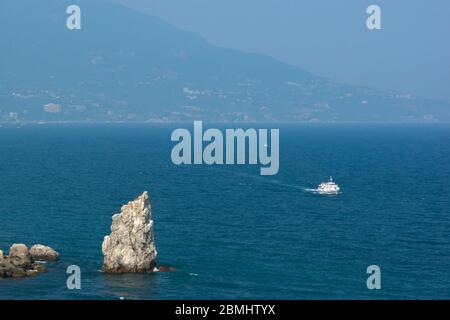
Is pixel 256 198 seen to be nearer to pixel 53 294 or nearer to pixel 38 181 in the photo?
pixel 38 181

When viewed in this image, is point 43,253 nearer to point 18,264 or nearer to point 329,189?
point 18,264

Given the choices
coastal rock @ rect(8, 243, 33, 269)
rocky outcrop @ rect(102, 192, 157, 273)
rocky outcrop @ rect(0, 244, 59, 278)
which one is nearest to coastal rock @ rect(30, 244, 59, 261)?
rocky outcrop @ rect(0, 244, 59, 278)

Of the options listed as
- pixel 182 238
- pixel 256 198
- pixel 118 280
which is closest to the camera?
pixel 118 280

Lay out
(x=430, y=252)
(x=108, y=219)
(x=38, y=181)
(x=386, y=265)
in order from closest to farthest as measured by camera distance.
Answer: (x=386, y=265) < (x=430, y=252) < (x=108, y=219) < (x=38, y=181)

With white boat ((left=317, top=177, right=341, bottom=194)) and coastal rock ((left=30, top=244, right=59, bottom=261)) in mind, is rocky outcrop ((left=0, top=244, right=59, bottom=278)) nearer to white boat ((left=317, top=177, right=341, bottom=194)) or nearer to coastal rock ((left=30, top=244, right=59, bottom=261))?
coastal rock ((left=30, top=244, right=59, bottom=261))

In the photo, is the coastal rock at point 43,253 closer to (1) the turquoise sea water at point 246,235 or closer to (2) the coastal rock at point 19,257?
(1) the turquoise sea water at point 246,235

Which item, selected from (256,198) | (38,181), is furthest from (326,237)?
(38,181)
